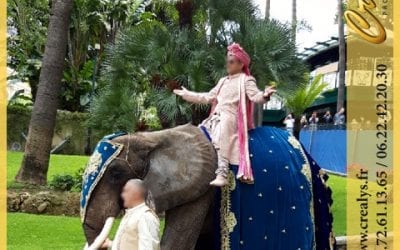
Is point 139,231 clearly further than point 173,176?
No

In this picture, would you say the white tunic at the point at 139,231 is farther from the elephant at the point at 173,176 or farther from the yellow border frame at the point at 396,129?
the yellow border frame at the point at 396,129

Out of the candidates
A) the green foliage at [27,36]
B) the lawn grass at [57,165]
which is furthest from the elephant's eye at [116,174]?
the green foliage at [27,36]

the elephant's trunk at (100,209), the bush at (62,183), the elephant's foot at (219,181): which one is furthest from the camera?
the bush at (62,183)

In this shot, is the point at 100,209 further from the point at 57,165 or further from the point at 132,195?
the point at 57,165

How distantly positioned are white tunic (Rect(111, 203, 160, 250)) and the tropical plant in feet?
17.6

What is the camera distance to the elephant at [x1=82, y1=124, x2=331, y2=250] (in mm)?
5469

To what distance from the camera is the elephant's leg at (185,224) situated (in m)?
5.61

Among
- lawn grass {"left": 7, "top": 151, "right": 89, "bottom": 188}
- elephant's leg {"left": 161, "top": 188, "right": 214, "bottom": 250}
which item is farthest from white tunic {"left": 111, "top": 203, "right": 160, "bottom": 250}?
lawn grass {"left": 7, "top": 151, "right": 89, "bottom": 188}

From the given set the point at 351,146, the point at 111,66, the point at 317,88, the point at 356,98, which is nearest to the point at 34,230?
the point at 111,66

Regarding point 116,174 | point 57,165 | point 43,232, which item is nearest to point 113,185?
point 116,174

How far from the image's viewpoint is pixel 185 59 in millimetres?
10625

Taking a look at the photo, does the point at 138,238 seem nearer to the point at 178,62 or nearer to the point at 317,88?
the point at 178,62

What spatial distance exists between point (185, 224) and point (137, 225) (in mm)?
988

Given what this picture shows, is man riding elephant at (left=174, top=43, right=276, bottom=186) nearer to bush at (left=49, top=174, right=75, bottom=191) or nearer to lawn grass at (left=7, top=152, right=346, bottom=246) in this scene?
lawn grass at (left=7, top=152, right=346, bottom=246)
